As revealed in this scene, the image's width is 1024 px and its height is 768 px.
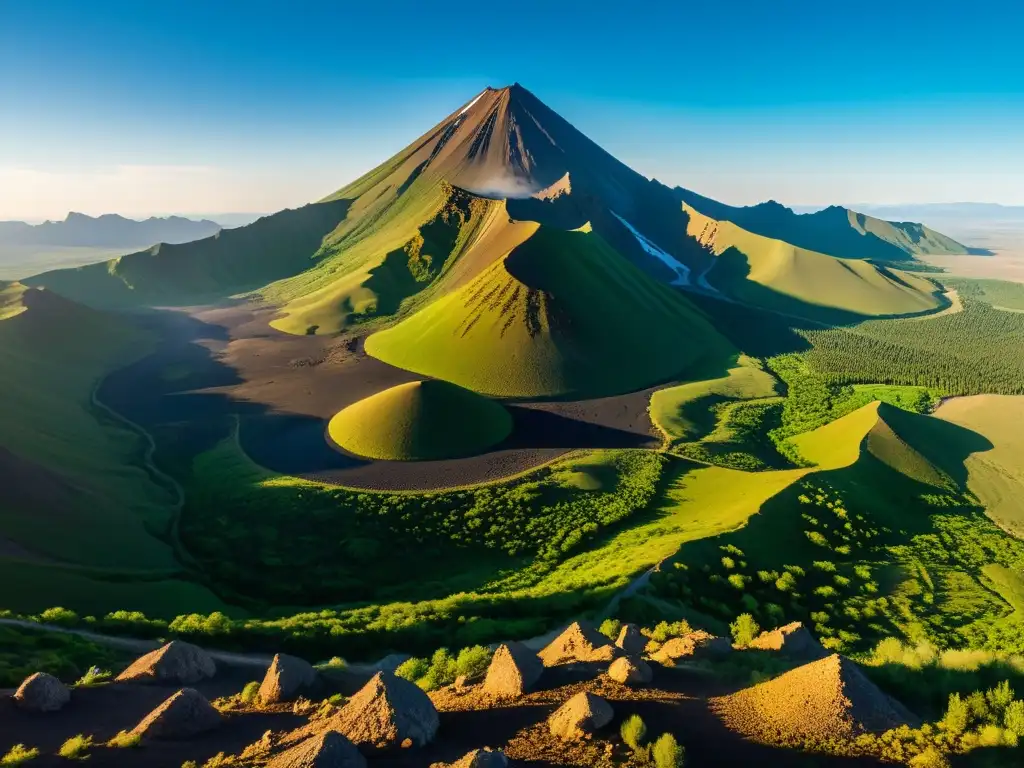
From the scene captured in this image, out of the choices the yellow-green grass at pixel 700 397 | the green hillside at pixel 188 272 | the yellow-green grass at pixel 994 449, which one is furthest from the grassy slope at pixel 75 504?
the green hillside at pixel 188 272

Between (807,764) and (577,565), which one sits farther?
(577,565)

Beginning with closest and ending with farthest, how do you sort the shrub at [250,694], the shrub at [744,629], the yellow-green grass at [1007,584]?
the shrub at [250,694]
the shrub at [744,629]
the yellow-green grass at [1007,584]

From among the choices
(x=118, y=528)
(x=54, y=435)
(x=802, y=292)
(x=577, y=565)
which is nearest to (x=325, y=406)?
(x=54, y=435)

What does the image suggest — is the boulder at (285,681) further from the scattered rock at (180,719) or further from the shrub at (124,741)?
the shrub at (124,741)

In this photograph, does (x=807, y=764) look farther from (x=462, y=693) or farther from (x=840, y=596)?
(x=840, y=596)

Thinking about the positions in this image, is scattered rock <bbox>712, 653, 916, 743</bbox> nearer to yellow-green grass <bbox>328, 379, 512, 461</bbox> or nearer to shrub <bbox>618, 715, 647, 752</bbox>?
shrub <bbox>618, 715, 647, 752</bbox>

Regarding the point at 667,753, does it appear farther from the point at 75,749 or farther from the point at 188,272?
the point at 188,272
